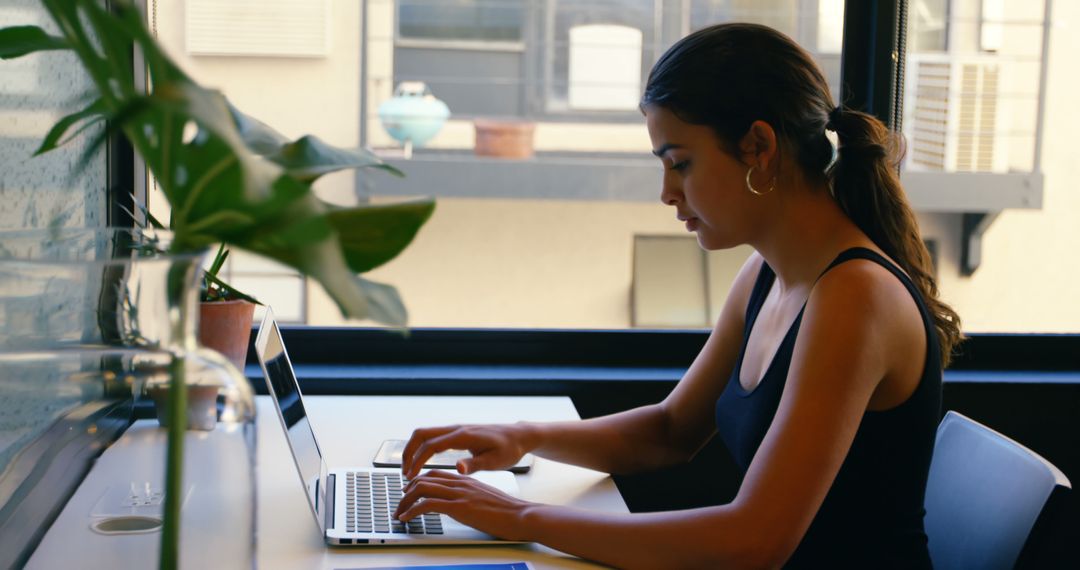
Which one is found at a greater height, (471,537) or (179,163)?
(179,163)

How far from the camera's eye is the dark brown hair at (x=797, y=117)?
4.42 feet

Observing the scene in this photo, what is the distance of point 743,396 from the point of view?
144cm

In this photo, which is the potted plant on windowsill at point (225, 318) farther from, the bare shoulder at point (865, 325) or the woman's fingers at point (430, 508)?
the bare shoulder at point (865, 325)

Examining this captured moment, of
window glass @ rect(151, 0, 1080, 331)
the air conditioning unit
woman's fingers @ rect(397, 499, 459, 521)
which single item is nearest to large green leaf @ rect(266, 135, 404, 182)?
woman's fingers @ rect(397, 499, 459, 521)

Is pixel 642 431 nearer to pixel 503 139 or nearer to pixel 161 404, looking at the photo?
pixel 161 404

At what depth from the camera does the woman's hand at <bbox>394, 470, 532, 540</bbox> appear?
1212 mm

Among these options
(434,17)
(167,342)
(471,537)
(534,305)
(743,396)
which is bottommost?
(534,305)

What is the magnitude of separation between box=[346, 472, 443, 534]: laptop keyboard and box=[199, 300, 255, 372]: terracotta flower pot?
34 cm

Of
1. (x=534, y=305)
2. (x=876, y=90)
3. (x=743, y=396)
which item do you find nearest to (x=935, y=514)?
(x=743, y=396)

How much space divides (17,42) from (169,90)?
0.98ft

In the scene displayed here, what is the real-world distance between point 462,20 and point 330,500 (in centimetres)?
293

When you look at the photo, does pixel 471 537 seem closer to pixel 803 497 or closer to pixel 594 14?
pixel 803 497

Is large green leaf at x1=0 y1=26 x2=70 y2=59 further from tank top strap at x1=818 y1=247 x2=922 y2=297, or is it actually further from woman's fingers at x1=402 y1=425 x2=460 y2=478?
tank top strap at x1=818 y1=247 x2=922 y2=297

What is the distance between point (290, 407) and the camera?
4.22ft
